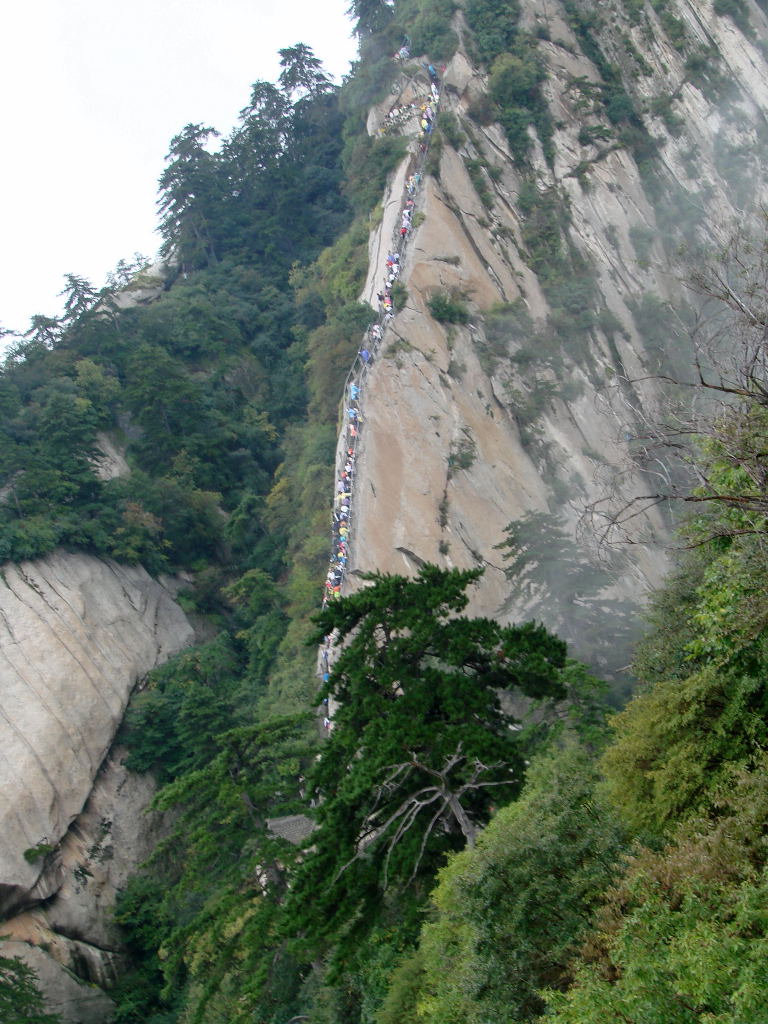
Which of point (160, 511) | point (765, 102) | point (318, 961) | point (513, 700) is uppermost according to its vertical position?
point (765, 102)

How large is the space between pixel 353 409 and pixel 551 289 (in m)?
11.2

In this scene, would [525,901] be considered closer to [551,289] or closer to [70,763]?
[70,763]

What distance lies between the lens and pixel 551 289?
3428 centimetres

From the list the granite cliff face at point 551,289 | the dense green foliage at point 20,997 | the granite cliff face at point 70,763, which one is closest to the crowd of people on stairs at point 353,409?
the granite cliff face at point 551,289

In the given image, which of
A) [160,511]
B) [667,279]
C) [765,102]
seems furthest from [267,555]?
[765,102]

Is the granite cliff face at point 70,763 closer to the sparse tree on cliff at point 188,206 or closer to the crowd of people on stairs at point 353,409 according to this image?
the crowd of people on stairs at point 353,409

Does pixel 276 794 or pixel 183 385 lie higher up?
pixel 183 385

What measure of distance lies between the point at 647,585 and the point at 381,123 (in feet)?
72.1

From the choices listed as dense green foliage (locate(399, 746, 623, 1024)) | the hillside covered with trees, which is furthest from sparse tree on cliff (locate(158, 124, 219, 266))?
dense green foliage (locate(399, 746, 623, 1024))

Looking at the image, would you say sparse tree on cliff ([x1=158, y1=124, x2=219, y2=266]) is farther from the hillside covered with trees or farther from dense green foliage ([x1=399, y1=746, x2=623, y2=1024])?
dense green foliage ([x1=399, y1=746, x2=623, y2=1024])

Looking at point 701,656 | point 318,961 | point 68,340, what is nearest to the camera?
point 701,656

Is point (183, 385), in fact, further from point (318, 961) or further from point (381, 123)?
point (318, 961)

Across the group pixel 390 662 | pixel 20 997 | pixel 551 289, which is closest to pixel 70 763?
pixel 20 997

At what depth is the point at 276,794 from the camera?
17.7 metres
